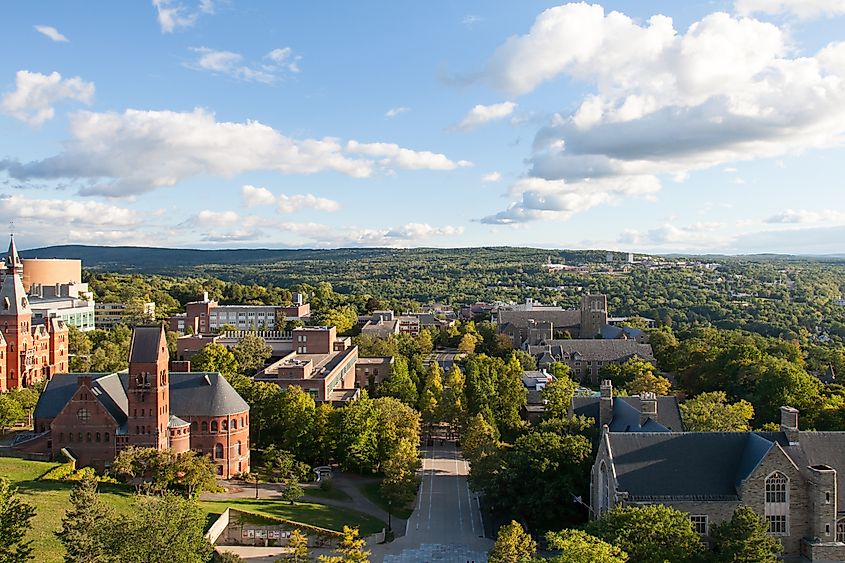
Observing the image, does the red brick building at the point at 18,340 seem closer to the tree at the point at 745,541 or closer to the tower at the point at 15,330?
the tower at the point at 15,330

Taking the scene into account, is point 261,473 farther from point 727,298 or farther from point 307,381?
point 727,298

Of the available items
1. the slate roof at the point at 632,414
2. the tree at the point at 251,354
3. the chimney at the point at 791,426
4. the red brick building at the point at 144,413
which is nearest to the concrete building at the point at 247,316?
the tree at the point at 251,354

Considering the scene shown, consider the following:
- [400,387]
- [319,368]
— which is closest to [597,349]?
[400,387]

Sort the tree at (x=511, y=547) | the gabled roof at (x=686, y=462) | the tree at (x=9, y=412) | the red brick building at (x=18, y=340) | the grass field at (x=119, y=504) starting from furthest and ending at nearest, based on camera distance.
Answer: the red brick building at (x=18, y=340) < the tree at (x=9, y=412) < the grass field at (x=119, y=504) < the gabled roof at (x=686, y=462) < the tree at (x=511, y=547)

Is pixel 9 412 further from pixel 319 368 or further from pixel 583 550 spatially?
pixel 583 550

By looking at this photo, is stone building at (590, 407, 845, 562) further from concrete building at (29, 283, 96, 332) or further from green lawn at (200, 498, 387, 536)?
concrete building at (29, 283, 96, 332)

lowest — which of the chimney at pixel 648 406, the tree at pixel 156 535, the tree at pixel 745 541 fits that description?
the tree at pixel 745 541
